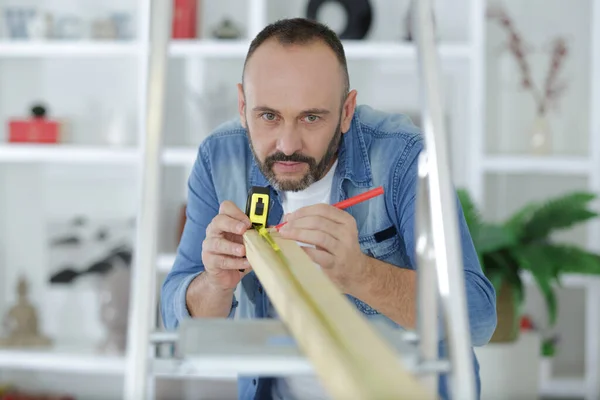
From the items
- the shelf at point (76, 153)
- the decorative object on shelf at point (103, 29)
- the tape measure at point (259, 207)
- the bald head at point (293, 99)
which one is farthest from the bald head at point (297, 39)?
the decorative object on shelf at point (103, 29)

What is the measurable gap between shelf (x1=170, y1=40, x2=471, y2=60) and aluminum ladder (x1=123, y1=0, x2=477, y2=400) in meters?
2.62

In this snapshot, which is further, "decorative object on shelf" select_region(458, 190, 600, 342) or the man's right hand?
"decorative object on shelf" select_region(458, 190, 600, 342)

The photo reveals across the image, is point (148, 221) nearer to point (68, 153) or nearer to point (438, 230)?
point (438, 230)

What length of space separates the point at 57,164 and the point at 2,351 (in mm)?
913

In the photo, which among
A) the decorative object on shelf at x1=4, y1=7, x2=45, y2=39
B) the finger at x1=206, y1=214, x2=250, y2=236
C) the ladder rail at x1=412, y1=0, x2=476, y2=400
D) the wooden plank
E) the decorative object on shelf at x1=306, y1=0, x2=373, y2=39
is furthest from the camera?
the decorative object on shelf at x1=4, y1=7, x2=45, y2=39

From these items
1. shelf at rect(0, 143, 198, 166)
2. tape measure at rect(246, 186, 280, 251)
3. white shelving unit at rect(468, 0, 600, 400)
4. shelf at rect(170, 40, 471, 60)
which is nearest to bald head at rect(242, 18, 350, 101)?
tape measure at rect(246, 186, 280, 251)

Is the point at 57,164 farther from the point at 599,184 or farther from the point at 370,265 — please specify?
the point at 370,265

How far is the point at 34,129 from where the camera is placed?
3.88 m

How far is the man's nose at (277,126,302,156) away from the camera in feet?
4.55

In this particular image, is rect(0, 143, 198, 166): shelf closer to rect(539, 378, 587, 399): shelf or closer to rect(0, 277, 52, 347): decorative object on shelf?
rect(0, 277, 52, 347): decorative object on shelf

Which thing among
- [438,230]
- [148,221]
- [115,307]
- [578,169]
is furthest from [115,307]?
[438,230]

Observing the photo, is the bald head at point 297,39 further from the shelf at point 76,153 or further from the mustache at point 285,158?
the shelf at point 76,153

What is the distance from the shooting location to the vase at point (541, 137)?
3727 mm

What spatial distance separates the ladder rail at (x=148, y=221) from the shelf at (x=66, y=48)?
2.89 meters
